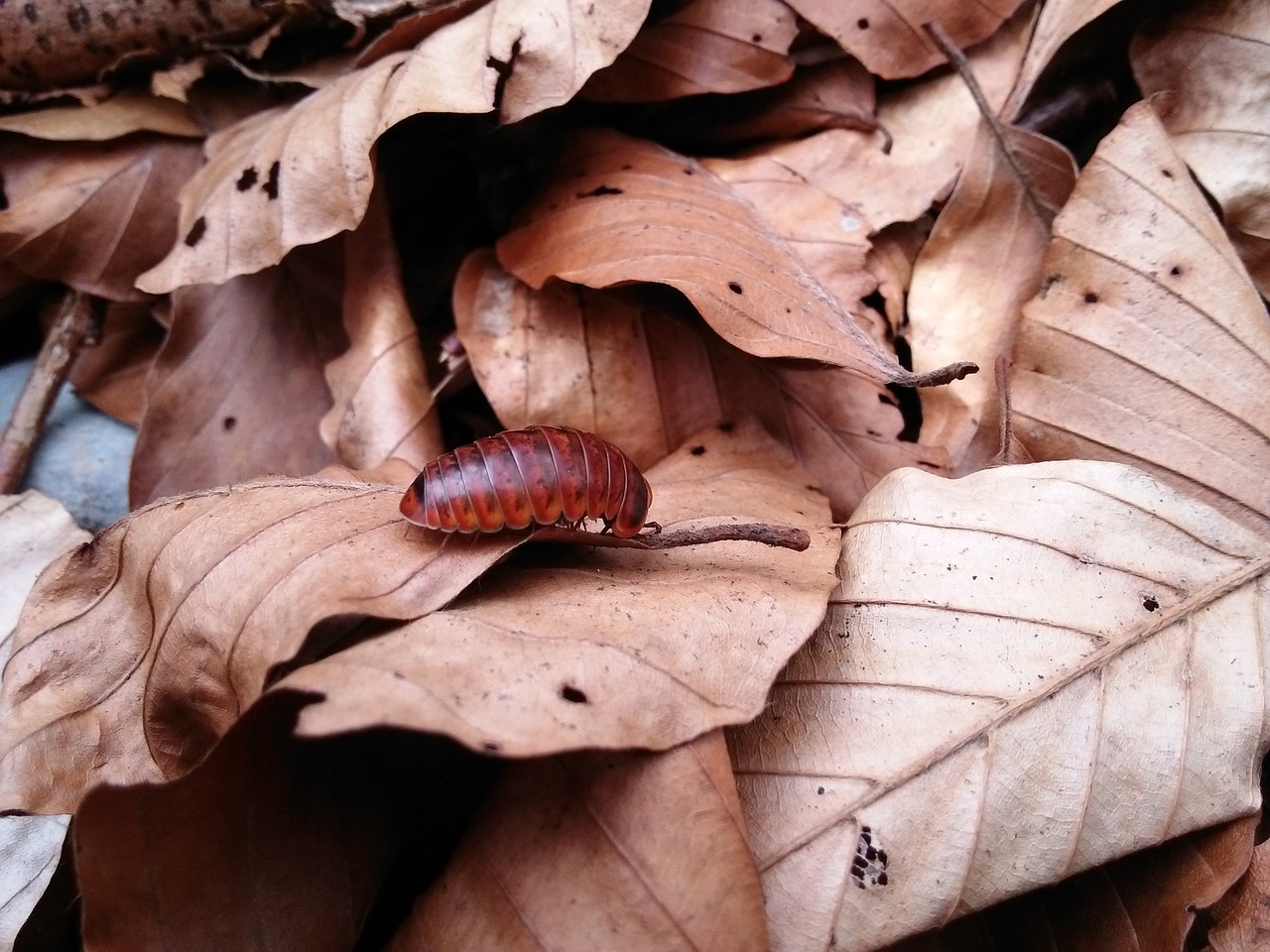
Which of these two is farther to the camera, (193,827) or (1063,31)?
(1063,31)

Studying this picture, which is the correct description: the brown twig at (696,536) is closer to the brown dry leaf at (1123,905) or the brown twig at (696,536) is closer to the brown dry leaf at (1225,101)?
the brown dry leaf at (1123,905)

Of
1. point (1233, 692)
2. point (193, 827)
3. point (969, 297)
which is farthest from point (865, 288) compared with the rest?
point (193, 827)

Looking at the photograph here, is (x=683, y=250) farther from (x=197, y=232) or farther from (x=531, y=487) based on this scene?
(x=197, y=232)

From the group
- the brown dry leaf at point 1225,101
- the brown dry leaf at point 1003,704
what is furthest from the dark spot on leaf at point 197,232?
the brown dry leaf at point 1225,101

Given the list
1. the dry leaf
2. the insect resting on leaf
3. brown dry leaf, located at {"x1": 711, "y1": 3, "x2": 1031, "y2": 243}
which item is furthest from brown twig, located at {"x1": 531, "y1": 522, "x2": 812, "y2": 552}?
the dry leaf

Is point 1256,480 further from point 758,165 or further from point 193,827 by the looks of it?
point 193,827

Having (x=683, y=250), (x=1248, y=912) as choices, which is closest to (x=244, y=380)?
(x=683, y=250)
